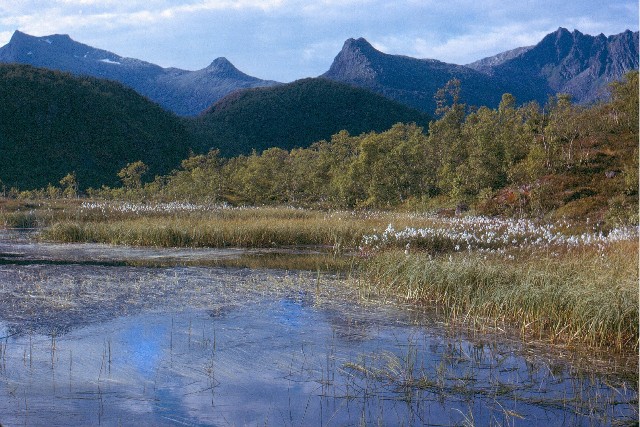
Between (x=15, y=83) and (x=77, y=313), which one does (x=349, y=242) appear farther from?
(x=15, y=83)

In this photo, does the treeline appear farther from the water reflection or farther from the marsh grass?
the water reflection

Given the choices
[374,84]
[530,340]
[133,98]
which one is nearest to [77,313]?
[530,340]

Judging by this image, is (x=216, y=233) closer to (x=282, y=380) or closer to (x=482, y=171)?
(x=282, y=380)

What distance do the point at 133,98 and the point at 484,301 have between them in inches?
3072

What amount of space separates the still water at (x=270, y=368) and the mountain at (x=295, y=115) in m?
76.9

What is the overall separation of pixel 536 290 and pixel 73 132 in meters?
65.2

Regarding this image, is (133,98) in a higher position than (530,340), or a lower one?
higher

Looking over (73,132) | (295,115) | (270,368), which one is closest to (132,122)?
(73,132)

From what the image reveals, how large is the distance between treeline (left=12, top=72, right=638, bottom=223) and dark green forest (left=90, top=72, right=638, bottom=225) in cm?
6

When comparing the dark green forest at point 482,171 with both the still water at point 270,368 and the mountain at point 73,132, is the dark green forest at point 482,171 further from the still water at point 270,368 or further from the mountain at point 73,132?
the mountain at point 73,132

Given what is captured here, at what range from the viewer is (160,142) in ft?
236

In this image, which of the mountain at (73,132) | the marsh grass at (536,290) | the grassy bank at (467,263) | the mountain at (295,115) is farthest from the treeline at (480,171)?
the mountain at (295,115)

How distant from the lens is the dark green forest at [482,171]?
2623cm

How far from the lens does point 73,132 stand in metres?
65.9
